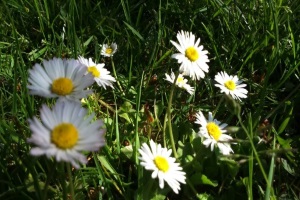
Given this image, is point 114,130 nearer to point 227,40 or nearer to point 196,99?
point 196,99

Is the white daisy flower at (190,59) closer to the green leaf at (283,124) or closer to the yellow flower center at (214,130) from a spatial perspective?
the yellow flower center at (214,130)

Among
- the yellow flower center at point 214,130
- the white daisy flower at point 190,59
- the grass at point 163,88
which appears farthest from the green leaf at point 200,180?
the white daisy flower at point 190,59

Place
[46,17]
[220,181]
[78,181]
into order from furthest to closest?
1. [46,17]
2. [220,181]
3. [78,181]

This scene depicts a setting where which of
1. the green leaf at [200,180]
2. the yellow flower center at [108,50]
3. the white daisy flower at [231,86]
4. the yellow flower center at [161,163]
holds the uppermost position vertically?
the yellow flower center at [108,50]

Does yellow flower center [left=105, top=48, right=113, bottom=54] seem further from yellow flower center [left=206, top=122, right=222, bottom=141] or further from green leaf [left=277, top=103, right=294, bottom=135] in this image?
green leaf [left=277, top=103, right=294, bottom=135]

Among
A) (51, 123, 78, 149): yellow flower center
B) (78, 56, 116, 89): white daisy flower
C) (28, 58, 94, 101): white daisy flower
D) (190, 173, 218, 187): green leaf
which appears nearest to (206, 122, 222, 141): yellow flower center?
(190, 173, 218, 187): green leaf

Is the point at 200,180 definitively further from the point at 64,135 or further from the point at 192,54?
the point at 64,135

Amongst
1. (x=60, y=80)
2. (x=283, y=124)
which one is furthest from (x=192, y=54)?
(x=60, y=80)

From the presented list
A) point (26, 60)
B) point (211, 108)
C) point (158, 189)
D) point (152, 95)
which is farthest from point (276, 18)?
point (26, 60)
